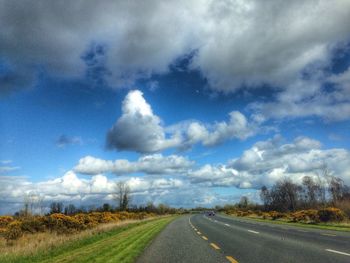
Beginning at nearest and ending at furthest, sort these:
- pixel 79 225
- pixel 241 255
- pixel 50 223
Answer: pixel 241 255
pixel 50 223
pixel 79 225

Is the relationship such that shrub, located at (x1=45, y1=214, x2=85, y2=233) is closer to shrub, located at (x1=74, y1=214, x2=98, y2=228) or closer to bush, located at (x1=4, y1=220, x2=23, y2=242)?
shrub, located at (x1=74, y1=214, x2=98, y2=228)

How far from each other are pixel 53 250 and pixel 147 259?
7813 mm

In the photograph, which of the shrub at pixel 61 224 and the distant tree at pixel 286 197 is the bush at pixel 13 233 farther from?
the distant tree at pixel 286 197

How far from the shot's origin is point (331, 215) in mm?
36531

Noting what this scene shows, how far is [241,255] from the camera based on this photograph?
36.9 feet

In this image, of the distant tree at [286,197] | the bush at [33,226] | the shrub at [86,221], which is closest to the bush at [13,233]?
the bush at [33,226]

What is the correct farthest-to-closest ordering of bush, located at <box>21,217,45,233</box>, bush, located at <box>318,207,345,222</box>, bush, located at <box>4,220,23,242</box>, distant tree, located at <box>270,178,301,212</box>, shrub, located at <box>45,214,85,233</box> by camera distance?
1. distant tree, located at <box>270,178,301,212</box>
2. bush, located at <box>318,207,345,222</box>
3. shrub, located at <box>45,214,85,233</box>
4. bush, located at <box>21,217,45,233</box>
5. bush, located at <box>4,220,23,242</box>

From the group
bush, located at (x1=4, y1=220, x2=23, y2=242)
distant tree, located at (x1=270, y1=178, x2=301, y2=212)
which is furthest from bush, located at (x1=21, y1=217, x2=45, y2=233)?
distant tree, located at (x1=270, y1=178, x2=301, y2=212)

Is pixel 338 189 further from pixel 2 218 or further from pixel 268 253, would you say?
pixel 268 253

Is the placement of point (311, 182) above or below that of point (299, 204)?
above

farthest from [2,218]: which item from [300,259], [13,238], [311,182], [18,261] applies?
[311,182]

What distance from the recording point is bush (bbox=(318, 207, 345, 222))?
1409 inches

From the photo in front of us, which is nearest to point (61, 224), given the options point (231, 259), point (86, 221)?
point (86, 221)

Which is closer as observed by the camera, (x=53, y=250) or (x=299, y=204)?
(x=53, y=250)
